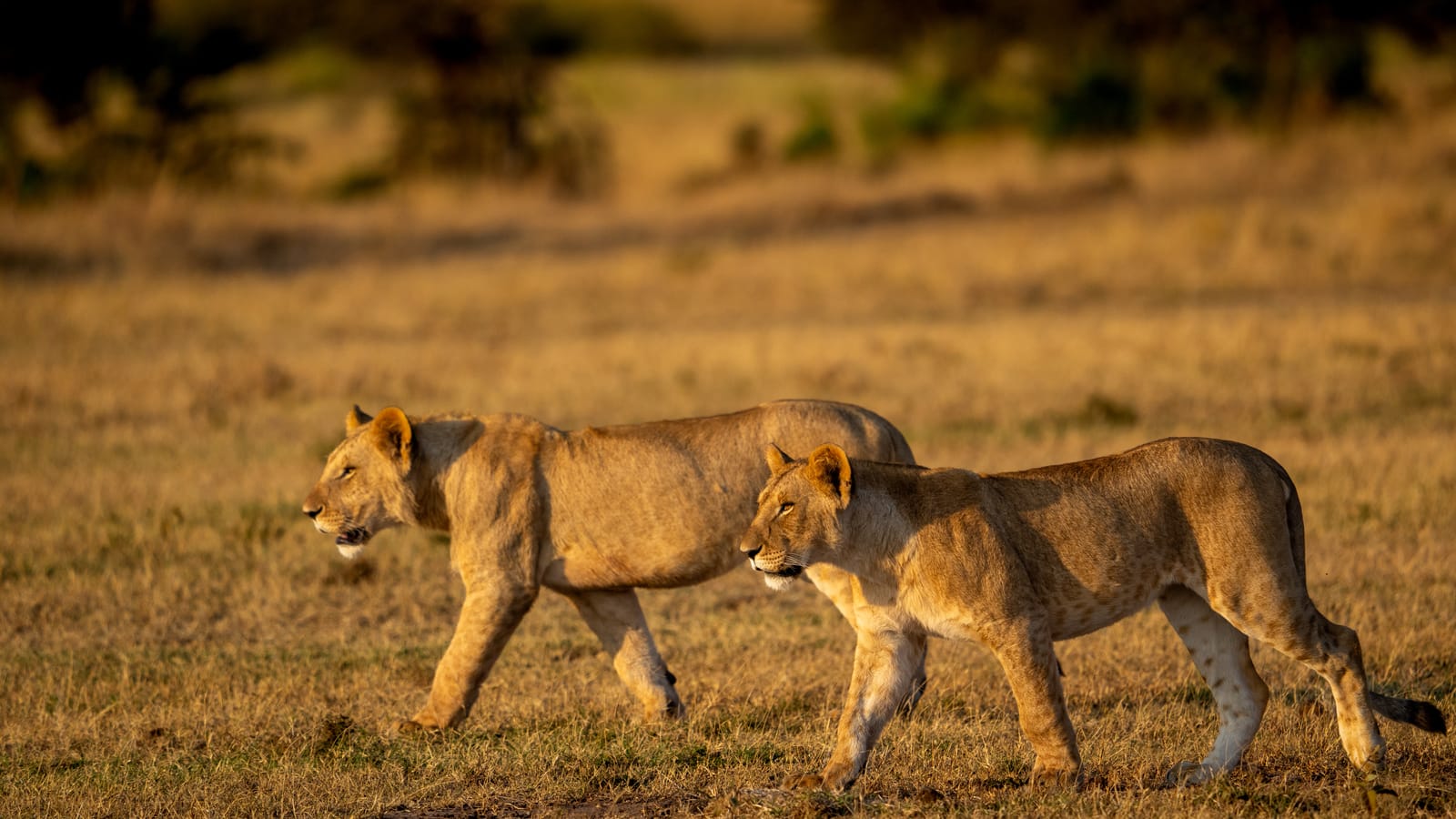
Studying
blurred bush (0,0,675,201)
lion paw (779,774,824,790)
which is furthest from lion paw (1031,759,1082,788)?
blurred bush (0,0,675,201)

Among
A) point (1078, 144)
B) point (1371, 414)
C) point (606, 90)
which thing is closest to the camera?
point (1371, 414)

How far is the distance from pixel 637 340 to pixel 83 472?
21.0ft

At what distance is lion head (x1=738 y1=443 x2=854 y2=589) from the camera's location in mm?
5559

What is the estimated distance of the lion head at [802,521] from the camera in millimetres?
5559

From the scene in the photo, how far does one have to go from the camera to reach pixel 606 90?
157ft

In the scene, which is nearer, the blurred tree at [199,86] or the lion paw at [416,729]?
the lion paw at [416,729]

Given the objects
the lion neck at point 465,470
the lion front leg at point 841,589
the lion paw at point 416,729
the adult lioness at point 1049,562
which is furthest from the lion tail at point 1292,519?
the lion paw at point 416,729

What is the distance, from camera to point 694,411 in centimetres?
1423

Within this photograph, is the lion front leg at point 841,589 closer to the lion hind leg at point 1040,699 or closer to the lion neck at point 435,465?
the lion hind leg at point 1040,699

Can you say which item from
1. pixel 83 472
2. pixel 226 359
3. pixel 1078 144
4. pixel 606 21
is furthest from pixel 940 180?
pixel 606 21

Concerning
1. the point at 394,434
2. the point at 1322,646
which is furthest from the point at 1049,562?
the point at 394,434

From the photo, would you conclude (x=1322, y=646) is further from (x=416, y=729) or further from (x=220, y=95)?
(x=220, y=95)

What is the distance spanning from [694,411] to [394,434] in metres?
7.42

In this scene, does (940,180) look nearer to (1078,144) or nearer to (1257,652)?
(1078,144)
